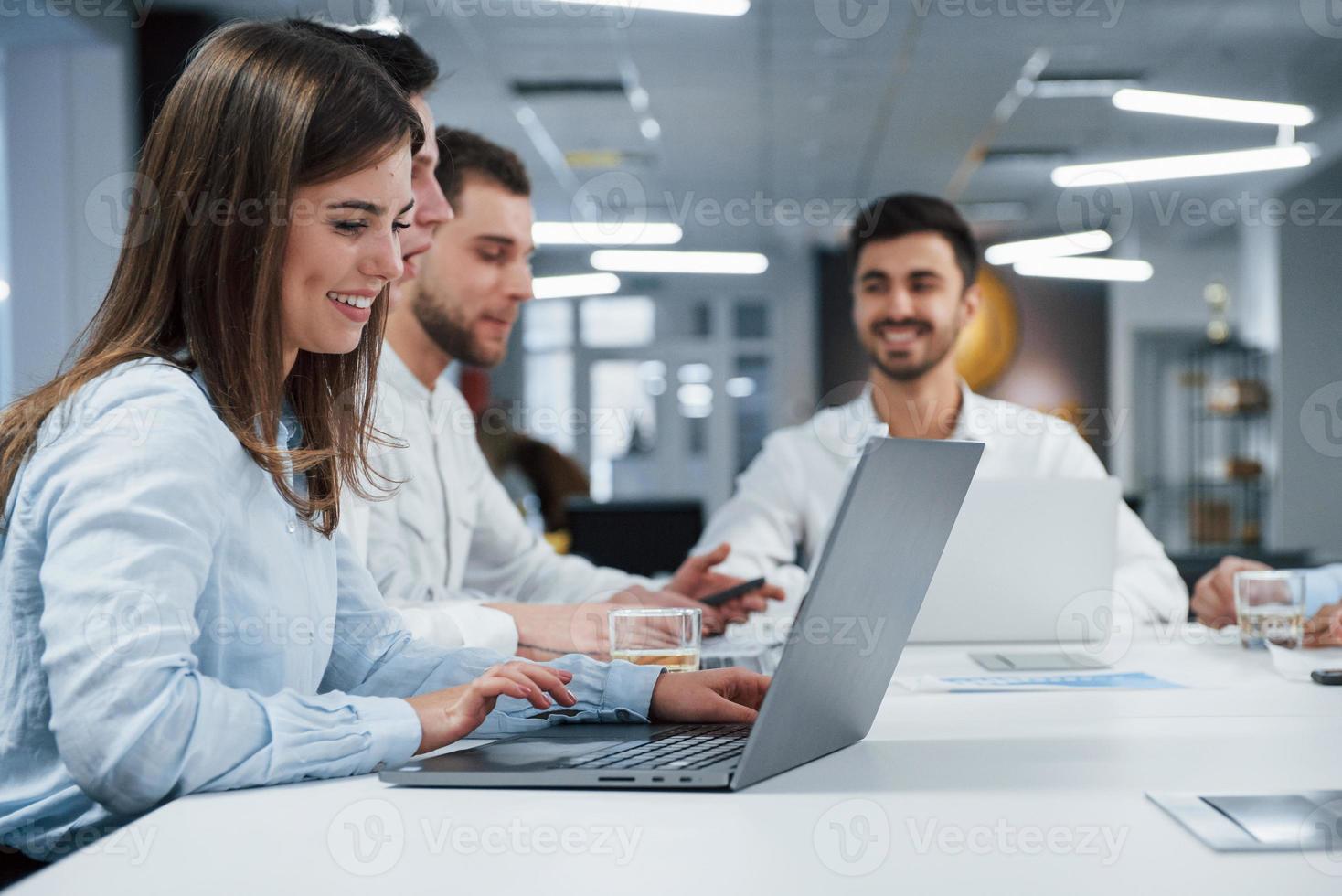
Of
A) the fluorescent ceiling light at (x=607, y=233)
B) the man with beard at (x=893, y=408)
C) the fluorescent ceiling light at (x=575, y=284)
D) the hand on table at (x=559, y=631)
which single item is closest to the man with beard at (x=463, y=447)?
the hand on table at (x=559, y=631)

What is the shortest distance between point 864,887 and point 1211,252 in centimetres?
1151

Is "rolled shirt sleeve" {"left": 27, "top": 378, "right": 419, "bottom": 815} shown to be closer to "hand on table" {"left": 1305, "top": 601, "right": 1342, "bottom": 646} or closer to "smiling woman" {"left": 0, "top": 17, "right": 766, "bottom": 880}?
"smiling woman" {"left": 0, "top": 17, "right": 766, "bottom": 880}

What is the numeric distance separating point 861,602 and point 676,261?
11.3 metres

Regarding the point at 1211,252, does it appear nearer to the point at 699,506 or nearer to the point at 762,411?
the point at 762,411

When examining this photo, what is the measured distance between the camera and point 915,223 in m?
3.36

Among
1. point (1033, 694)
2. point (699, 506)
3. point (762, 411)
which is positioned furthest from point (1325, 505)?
point (1033, 694)

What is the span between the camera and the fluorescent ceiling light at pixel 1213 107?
6.70 metres

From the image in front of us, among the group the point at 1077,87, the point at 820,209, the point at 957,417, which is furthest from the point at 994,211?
the point at 957,417

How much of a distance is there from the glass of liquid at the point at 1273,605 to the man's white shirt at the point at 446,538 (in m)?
1.16

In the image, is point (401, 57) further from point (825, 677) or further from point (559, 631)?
point (825, 677)

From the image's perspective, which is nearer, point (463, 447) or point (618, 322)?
point (463, 447)

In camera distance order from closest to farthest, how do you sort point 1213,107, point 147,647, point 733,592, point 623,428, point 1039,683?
point 147,647
point 1039,683
point 733,592
point 1213,107
point 623,428

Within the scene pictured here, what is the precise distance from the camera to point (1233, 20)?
5.98 m

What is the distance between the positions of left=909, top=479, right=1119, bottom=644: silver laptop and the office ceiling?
12.0 feet
